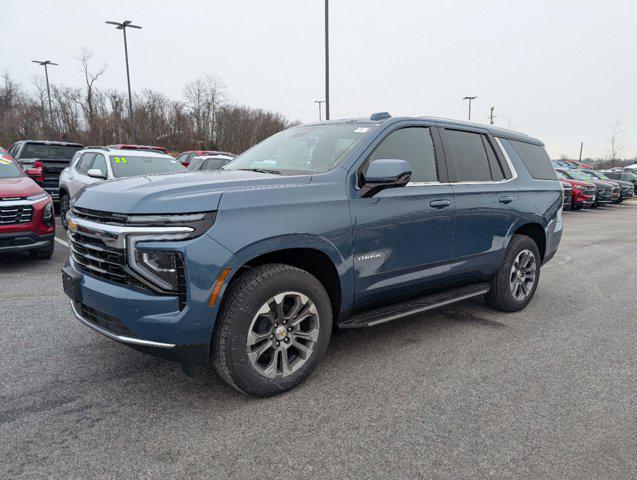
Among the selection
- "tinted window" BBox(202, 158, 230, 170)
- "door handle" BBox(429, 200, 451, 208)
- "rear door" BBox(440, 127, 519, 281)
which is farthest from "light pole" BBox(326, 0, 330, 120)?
"door handle" BBox(429, 200, 451, 208)

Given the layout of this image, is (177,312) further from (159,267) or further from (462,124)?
(462,124)

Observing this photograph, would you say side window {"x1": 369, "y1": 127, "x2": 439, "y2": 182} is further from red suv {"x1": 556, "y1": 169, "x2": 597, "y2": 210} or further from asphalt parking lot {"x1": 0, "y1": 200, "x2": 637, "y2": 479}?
red suv {"x1": 556, "y1": 169, "x2": 597, "y2": 210}

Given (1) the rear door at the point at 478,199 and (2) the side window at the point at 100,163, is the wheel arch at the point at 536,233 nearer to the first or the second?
(1) the rear door at the point at 478,199

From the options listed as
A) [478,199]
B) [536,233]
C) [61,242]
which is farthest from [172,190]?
[61,242]

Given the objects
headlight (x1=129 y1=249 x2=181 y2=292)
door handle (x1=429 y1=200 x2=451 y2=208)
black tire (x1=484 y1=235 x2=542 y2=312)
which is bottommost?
black tire (x1=484 y1=235 x2=542 y2=312)

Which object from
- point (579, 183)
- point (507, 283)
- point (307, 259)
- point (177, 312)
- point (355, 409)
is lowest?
point (579, 183)

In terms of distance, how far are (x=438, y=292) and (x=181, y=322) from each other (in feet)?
7.73

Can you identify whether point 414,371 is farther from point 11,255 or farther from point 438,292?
point 11,255

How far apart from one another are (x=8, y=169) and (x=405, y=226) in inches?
259

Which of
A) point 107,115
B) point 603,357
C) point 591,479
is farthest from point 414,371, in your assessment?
point 107,115

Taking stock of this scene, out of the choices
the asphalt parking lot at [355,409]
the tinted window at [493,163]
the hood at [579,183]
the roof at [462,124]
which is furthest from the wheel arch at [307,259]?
the hood at [579,183]

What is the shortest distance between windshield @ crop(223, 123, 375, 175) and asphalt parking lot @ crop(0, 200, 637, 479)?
4.98 ft

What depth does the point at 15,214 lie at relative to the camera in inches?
255

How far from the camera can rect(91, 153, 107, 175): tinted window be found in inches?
379
